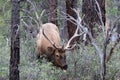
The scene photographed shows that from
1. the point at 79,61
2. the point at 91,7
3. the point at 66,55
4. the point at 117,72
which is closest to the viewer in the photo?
the point at 117,72

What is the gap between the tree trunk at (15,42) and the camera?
6754mm

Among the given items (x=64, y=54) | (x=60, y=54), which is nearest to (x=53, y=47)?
(x=60, y=54)

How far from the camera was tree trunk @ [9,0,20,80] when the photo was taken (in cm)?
675

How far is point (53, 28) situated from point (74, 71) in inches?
158

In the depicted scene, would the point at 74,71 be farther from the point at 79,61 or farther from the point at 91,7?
the point at 91,7

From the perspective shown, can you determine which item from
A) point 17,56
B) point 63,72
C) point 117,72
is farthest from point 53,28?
point 17,56

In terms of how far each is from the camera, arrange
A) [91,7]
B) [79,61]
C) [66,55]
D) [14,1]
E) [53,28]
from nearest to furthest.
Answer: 1. [14,1]
2. [79,61]
3. [66,55]
4. [91,7]
5. [53,28]

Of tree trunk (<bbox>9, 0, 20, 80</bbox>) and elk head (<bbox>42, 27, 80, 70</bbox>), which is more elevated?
tree trunk (<bbox>9, 0, 20, 80</bbox>)

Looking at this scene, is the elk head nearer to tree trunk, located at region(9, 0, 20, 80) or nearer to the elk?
the elk

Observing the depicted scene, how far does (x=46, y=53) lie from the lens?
10680 mm

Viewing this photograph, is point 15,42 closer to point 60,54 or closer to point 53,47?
point 60,54

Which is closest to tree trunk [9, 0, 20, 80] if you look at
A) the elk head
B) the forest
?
the forest

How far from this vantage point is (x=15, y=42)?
6820mm

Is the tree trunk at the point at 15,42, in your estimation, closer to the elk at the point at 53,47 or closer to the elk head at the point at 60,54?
the elk at the point at 53,47
